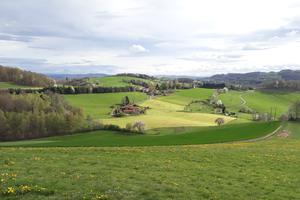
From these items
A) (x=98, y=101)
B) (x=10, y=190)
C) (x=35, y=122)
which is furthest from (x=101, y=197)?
(x=98, y=101)

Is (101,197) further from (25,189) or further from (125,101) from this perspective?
(125,101)

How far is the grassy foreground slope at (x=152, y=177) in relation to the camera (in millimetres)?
18219

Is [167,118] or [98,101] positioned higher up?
[98,101]

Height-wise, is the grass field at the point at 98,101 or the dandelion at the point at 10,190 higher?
the dandelion at the point at 10,190

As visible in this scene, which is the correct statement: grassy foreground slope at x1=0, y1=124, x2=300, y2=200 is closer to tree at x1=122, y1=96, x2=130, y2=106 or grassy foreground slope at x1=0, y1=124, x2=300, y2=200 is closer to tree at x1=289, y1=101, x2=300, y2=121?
tree at x1=289, y1=101, x2=300, y2=121

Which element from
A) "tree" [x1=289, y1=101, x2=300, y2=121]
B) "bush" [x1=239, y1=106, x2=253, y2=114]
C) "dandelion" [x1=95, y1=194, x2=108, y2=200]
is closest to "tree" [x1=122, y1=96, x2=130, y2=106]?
"bush" [x1=239, y1=106, x2=253, y2=114]

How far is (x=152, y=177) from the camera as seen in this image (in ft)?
73.5

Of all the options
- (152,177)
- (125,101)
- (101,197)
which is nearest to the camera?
(101,197)

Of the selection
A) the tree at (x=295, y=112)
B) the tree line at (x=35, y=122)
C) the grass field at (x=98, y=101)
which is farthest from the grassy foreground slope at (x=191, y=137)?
the grass field at (x=98, y=101)

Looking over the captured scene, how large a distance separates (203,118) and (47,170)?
390 ft

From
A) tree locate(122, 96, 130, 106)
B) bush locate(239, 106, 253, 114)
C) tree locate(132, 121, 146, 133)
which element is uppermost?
tree locate(122, 96, 130, 106)

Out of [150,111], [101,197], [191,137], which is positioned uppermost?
[101,197]

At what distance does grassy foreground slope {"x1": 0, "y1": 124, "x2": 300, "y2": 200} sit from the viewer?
59.8 feet

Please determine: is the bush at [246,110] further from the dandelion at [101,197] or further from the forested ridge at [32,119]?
the dandelion at [101,197]
